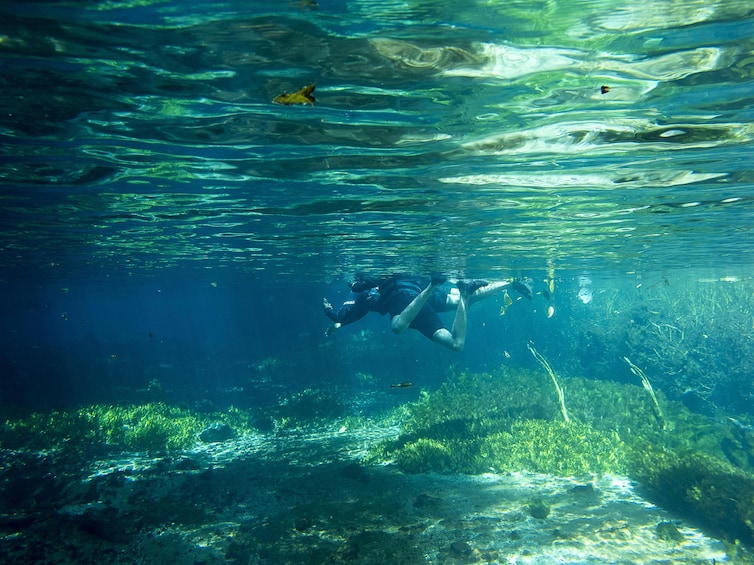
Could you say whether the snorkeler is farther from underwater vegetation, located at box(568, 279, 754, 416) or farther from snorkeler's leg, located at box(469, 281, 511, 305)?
underwater vegetation, located at box(568, 279, 754, 416)

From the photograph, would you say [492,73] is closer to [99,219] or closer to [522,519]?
[522,519]

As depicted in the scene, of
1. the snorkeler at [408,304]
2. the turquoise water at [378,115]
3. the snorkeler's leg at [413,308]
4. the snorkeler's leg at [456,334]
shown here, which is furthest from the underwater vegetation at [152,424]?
the snorkeler's leg at [413,308]

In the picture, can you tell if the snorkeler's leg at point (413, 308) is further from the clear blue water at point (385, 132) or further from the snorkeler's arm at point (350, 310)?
the clear blue water at point (385, 132)

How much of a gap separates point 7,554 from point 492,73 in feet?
47.6

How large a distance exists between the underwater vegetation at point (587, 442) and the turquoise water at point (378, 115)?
29.4ft

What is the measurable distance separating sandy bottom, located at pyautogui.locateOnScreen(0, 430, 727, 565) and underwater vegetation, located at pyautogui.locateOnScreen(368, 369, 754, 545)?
727 millimetres

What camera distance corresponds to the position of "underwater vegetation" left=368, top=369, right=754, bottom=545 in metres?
11.5

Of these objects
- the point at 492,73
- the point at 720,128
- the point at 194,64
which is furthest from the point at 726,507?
the point at 194,64

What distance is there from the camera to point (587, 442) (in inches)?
636

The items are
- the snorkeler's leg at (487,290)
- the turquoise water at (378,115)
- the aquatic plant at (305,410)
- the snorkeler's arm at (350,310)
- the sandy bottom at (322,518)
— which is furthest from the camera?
the aquatic plant at (305,410)

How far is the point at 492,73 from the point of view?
22.4 feet

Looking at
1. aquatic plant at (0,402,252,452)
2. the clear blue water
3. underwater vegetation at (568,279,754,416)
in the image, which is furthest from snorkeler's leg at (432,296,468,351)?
underwater vegetation at (568,279,754,416)

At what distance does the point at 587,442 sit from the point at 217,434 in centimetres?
1830

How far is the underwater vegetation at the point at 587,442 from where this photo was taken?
37.7 ft
